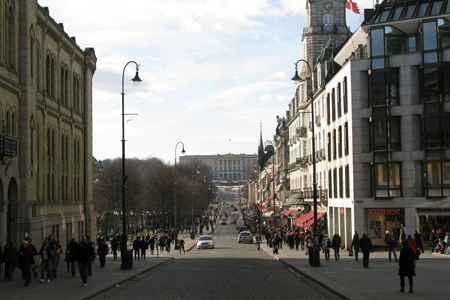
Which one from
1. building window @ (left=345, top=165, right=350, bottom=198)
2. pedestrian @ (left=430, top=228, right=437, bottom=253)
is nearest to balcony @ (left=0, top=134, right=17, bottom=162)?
building window @ (left=345, top=165, right=350, bottom=198)

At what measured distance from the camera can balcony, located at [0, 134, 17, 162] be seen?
25.4 meters

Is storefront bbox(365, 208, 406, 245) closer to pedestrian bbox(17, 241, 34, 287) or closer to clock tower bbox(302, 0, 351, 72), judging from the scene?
pedestrian bbox(17, 241, 34, 287)

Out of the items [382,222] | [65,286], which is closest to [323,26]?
[382,222]

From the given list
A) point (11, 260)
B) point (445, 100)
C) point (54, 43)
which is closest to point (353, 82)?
point (445, 100)

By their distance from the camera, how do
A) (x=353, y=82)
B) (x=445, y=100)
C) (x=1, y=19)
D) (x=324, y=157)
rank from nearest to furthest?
(x=1, y=19), (x=445, y=100), (x=353, y=82), (x=324, y=157)

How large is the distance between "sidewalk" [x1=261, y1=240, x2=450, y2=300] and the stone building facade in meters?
14.2

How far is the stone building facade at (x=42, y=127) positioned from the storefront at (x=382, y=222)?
2062 centimetres

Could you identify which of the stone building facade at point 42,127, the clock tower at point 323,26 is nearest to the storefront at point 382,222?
the stone building facade at point 42,127

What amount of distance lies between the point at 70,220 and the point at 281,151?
5610 cm

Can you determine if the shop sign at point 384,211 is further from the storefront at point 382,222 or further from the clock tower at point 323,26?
the clock tower at point 323,26

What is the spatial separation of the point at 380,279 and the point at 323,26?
180 ft

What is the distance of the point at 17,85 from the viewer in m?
28.6

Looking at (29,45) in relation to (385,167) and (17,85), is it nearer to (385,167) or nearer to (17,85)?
(17,85)

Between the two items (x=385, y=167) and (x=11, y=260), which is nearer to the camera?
(x=11, y=260)
